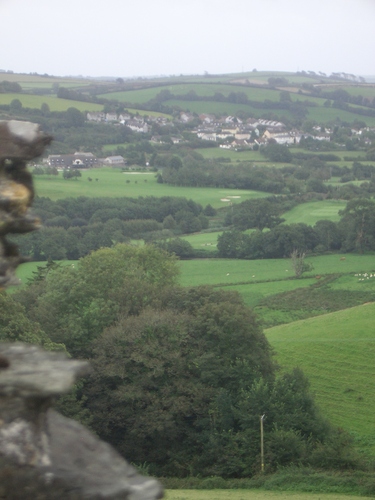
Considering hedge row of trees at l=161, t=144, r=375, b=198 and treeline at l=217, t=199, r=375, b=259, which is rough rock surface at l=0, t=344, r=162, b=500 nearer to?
treeline at l=217, t=199, r=375, b=259

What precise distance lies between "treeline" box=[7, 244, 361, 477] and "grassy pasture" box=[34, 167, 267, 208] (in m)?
63.8

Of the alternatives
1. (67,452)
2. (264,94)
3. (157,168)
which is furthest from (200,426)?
(264,94)

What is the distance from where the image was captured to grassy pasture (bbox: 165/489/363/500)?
16.4 meters

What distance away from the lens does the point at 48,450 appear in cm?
394

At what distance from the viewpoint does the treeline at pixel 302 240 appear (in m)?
68.5

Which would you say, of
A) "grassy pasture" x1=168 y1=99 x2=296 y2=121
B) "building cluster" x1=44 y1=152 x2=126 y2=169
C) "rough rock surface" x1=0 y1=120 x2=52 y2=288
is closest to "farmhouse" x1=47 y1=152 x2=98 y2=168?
"building cluster" x1=44 y1=152 x2=126 y2=169

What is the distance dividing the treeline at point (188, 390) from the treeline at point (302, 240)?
40242 millimetres

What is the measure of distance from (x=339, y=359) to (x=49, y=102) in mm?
114762

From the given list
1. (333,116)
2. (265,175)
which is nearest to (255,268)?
(265,175)

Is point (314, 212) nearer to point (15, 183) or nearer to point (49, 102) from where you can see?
point (49, 102)

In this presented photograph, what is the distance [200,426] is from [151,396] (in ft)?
6.21

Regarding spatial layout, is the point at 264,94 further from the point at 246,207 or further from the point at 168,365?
the point at 168,365

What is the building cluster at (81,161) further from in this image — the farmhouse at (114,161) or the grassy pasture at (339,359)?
the grassy pasture at (339,359)

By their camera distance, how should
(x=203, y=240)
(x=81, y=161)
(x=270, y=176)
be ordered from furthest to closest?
(x=81, y=161), (x=270, y=176), (x=203, y=240)
